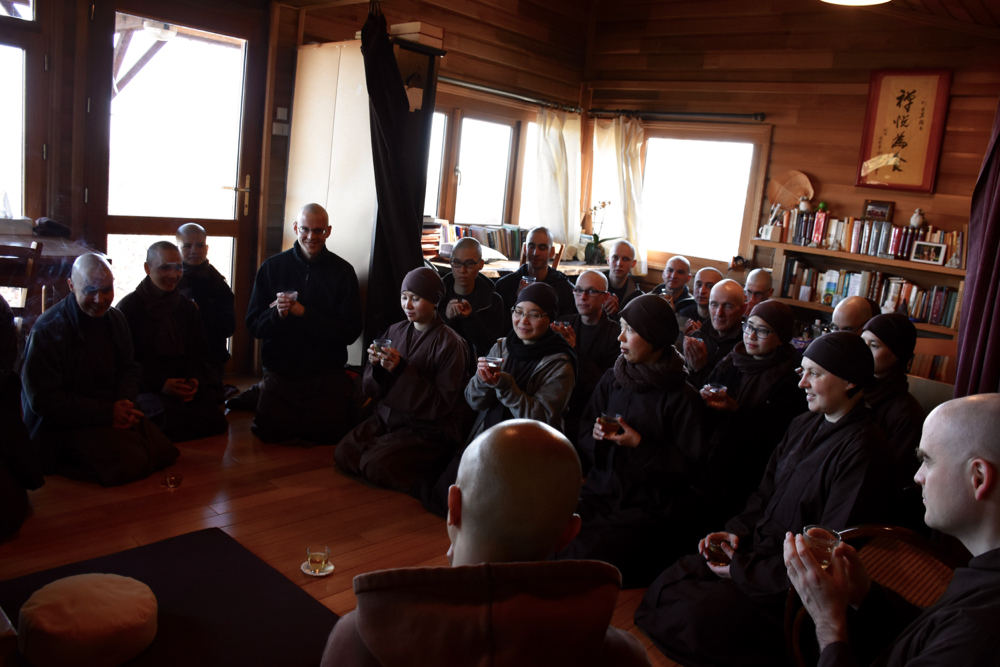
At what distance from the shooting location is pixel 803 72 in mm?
7047

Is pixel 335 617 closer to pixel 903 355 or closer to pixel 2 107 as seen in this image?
pixel 903 355

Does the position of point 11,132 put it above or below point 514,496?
above

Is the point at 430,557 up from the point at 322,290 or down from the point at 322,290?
down

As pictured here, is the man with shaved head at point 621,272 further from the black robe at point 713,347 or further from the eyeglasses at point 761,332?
the eyeglasses at point 761,332

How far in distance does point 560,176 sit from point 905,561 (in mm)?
6392

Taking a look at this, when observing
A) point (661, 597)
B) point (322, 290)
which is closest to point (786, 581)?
point (661, 597)

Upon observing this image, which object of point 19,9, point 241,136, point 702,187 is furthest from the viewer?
point 702,187

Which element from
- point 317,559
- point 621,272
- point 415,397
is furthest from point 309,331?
point 621,272

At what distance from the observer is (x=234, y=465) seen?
13.9 feet

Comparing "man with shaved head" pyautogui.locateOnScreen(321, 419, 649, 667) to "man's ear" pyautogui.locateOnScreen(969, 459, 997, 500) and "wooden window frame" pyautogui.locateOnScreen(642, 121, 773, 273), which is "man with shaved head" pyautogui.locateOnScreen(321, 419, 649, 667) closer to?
"man's ear" pyautogui.locateOnScreen(969, 459, 997, 500)

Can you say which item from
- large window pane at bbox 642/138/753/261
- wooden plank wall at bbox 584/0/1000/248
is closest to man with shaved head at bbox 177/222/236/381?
large window pane at bbox 642/138/753/261

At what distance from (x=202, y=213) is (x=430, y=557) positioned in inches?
131

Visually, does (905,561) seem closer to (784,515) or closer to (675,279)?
(784,515)

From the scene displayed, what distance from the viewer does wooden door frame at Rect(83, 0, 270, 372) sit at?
4738 millimetres
